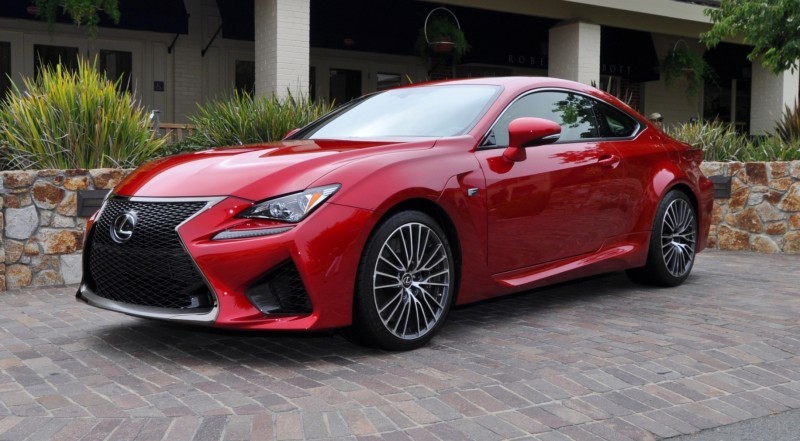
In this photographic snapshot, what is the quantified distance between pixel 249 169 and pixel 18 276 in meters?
3.52

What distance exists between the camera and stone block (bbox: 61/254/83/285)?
24.3ft

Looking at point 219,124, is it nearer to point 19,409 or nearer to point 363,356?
point 363,356

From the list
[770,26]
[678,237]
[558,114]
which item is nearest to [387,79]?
[770,26]

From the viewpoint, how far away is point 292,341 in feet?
16.9

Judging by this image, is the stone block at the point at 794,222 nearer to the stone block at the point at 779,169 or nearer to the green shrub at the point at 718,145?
the stone block at the point at 779,169

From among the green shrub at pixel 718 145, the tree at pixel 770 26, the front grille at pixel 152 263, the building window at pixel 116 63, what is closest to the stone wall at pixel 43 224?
the front grille at pixel 152 263

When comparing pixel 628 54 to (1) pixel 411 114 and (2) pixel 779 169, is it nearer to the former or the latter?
(2) pixel 779 169

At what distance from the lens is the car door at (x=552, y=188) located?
209 inches

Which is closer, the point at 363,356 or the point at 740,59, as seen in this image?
the point at 363,356

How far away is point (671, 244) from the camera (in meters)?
6.85

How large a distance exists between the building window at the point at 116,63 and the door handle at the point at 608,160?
11.8m

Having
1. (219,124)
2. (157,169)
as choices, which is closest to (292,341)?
(157,169)

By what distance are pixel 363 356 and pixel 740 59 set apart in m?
20.8

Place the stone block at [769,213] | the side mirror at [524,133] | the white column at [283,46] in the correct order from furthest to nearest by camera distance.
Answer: the white column at [283,46] < the stone block at [769,213] < the side mirror at [524,133]
